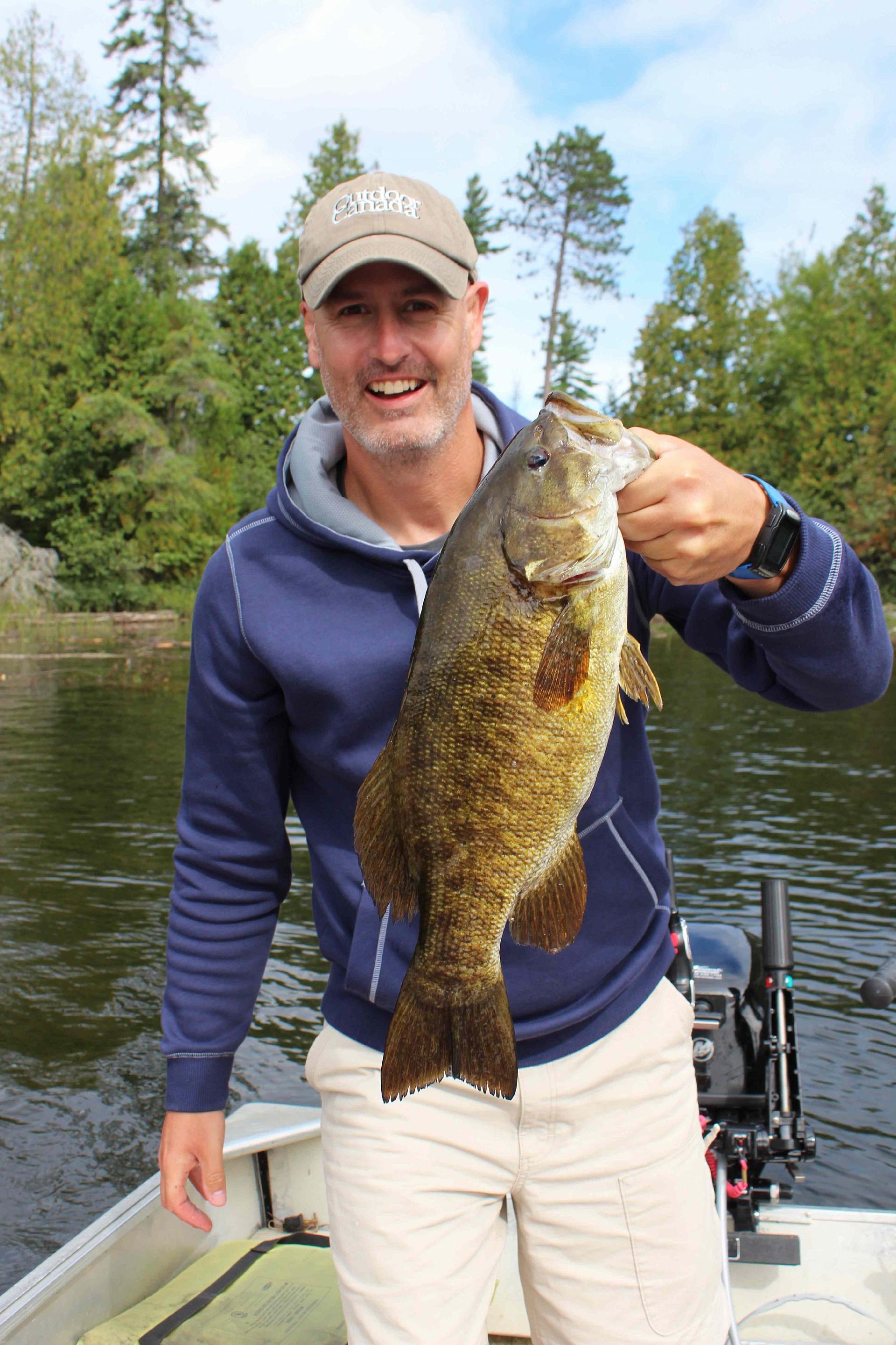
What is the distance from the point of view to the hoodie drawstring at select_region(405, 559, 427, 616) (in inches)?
101

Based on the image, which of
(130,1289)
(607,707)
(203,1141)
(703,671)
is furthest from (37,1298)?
(703,671)

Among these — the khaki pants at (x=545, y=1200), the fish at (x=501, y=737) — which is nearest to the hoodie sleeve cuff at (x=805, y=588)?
the fish at (x=501, y=737)

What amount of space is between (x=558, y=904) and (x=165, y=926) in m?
7.97

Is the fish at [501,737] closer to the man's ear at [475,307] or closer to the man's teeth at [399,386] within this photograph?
the man's teeth at [399,386]

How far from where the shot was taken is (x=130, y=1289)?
3.45 meters

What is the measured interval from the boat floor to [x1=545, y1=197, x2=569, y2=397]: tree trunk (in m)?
42.2

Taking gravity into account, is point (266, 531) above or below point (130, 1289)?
above

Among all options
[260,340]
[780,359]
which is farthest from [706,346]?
[260,340]

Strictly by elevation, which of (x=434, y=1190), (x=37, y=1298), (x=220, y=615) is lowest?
(x=37, y=1298)

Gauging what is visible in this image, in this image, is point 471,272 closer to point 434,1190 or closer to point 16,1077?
point 434,1190

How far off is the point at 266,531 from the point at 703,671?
24074 millimetres

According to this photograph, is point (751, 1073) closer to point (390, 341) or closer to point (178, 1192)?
point (178, 1192)

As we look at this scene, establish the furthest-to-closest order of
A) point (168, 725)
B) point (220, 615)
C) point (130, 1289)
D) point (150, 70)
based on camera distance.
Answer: point (150, 70), point (168, 725), point (130, 1289), point (220, 615)

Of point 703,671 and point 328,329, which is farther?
point 703,671
